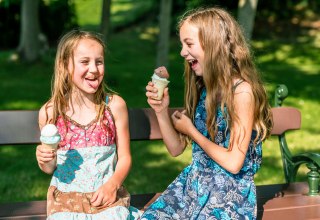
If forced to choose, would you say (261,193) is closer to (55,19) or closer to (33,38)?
(33,38)

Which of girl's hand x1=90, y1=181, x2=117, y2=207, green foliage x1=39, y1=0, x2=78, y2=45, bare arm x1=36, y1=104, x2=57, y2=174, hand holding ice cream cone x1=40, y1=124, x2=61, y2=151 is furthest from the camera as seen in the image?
green foliage x1=39, y1=0, x2=78, y2=45

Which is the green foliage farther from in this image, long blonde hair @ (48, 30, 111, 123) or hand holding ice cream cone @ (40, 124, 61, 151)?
hand holding ice cream cone @ (40, 124, 61, 151)

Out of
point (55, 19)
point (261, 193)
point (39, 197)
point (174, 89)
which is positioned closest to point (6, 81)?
point (174, 89)

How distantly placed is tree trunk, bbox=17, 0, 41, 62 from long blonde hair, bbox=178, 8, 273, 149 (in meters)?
11.2

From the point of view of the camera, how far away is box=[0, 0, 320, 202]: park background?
20.7 ft

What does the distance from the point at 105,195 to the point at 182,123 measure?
1.79 ft

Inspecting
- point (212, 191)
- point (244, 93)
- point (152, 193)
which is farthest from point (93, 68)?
point (152, 193)

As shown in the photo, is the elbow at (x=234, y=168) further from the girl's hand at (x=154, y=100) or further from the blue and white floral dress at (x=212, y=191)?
the girl's hand at (x=154, y=100)

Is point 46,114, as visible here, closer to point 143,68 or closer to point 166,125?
point 166,125

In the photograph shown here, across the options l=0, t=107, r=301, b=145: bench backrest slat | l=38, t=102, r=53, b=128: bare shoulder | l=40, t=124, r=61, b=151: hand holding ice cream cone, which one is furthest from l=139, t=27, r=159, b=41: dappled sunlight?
l=40, t=124, r=61, b=151: hand holding ice cream cone

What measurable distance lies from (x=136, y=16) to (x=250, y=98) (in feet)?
60.4

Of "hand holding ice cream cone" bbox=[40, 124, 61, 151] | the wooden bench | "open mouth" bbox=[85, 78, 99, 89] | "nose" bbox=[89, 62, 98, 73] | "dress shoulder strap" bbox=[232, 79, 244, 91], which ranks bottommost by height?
the wooden bench

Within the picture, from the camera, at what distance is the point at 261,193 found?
4.01 meters

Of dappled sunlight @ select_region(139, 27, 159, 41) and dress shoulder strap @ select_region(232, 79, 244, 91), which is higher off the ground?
dappled sunlight @ select_region(139, 27, 159, 41)
